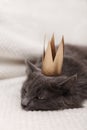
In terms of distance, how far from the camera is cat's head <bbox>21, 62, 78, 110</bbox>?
3.37ft

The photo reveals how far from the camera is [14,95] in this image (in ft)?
3.70

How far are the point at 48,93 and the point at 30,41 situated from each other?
45 cm

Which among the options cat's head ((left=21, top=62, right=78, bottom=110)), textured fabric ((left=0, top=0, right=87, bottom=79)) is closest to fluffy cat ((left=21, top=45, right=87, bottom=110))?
cat's head ((left=21, top=62, right=78, bottom=110))

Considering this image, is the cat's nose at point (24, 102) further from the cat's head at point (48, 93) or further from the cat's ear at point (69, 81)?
the cat's ear at point (69, 81)

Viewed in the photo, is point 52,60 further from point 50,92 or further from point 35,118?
point 35,118

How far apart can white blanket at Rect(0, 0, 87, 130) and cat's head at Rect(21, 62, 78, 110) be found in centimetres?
4

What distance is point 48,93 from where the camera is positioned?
3.44ft

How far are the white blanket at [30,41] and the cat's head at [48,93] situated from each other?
41 millimetres

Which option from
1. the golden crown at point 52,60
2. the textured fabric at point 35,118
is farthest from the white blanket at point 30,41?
the golden crown at point 52,60

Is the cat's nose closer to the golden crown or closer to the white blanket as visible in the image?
the white blanket

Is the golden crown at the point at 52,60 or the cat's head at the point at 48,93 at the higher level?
the golden crown at the point at 52,60

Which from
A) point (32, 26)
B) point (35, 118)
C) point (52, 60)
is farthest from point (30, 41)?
point (35, 118)

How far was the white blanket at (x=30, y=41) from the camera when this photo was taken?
35.7 inches

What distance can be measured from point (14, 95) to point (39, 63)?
25cm
